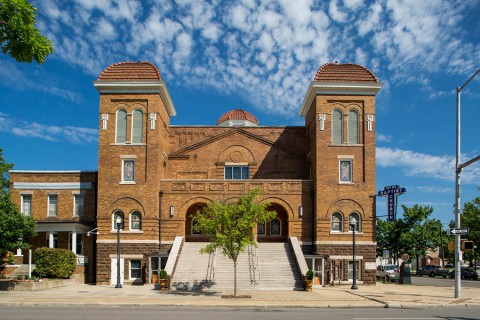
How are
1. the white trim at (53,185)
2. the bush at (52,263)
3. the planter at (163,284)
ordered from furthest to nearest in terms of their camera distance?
the white trim at (53,185) < the bush at (52,263) < the planter at (163,284)

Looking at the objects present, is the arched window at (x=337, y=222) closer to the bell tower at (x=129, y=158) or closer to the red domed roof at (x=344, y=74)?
the red domed roof at (x=344, y=74)

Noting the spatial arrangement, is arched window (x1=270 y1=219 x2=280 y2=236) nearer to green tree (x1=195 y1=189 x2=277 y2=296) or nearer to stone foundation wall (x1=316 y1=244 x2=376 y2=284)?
stone foundation wall (x1=316 y1=244 x2=376 y2=284)

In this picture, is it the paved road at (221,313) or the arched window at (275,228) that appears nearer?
the paved road at (221,313)

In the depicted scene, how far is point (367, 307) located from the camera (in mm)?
A: 20328

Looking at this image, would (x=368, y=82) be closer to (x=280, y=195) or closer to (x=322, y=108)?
(x=322, y=108)

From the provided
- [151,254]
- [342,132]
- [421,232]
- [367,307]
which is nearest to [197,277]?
[151,254]

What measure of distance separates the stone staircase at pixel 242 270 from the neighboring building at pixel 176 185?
1.74 metres

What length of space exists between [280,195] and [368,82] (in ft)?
32.0

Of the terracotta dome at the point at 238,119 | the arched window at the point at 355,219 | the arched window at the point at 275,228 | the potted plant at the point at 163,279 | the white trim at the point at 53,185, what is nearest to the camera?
the potted plant at the point at 163,279

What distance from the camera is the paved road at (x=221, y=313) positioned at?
653 inches

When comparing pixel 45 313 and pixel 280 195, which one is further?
pixel 280 195

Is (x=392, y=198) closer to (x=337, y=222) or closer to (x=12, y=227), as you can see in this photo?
(x=337, y=222)

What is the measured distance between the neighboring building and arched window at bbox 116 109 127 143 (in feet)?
0.22

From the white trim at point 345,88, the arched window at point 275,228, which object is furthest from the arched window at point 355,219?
the white trim at point 345,88
